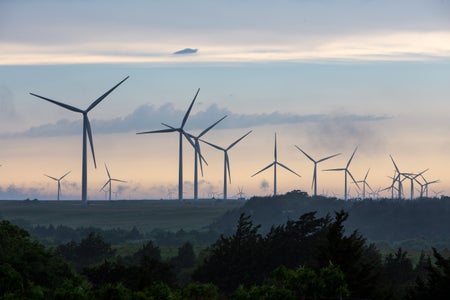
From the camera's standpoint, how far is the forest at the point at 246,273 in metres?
83.5

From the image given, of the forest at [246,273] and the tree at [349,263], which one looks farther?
the tree at [349,263]

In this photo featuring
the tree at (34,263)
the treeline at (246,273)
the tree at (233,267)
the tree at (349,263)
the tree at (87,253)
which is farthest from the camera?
the tree at (87,253)

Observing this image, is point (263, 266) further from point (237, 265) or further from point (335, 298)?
point (335, 298)

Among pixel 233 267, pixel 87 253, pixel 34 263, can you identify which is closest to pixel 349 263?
pixel 34 263

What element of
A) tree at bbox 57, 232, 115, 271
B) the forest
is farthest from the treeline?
tree at bbox 57, 232, 115, 271

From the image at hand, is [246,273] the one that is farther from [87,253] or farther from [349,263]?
[87,253]

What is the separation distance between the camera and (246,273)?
127312 millimetres

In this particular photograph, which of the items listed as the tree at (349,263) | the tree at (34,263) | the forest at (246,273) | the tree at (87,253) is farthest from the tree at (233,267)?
the tree at (87,253)

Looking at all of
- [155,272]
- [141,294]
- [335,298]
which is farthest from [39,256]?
[335,298]

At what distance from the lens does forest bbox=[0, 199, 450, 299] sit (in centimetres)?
8350

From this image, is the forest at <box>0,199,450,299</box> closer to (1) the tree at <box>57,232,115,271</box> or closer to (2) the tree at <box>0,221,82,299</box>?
(2) the tree at <box>0,221,82,299</box>

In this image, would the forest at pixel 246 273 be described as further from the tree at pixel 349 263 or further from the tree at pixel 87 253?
the tree at pixel 87 253

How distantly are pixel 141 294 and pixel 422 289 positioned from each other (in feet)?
60.1

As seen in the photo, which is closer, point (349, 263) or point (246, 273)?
point (349, 263)
